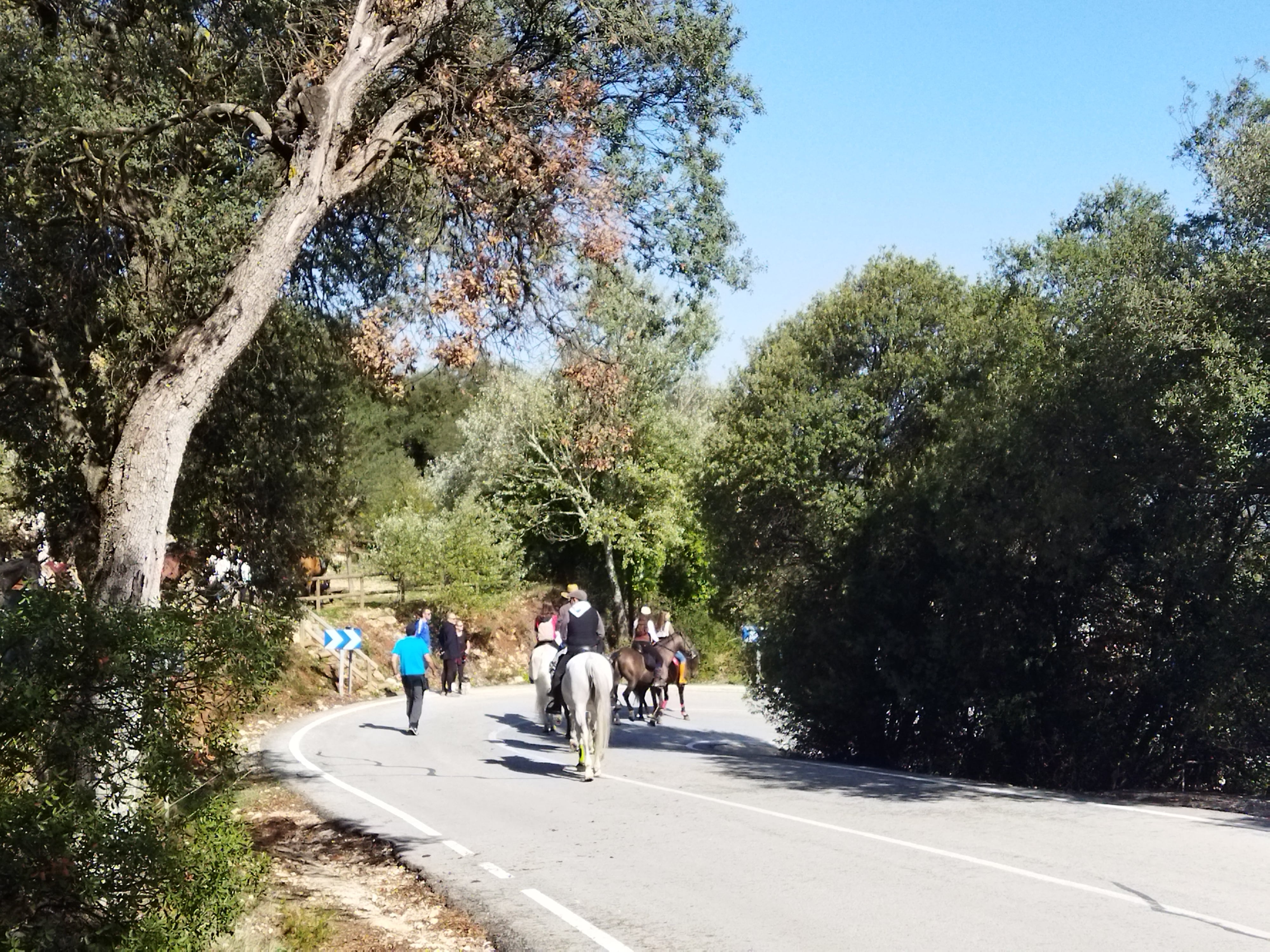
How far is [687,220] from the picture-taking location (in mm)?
13844

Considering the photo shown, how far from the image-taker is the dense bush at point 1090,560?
16031 millimetres

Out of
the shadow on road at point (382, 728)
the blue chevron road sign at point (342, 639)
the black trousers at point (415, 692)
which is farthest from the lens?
the blue chevron road sign at point (342, 639)

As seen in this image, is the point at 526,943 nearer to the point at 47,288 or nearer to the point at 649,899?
the point at 649,899

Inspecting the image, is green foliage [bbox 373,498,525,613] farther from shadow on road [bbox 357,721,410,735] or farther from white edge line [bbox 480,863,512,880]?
white edge line [bbox 480,863,512,880]

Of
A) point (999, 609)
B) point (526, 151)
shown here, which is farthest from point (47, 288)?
point (999, 609)

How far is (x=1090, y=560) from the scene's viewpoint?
57.6 feet

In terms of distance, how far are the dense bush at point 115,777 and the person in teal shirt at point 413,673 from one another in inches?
645

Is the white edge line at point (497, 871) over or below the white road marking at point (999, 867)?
below

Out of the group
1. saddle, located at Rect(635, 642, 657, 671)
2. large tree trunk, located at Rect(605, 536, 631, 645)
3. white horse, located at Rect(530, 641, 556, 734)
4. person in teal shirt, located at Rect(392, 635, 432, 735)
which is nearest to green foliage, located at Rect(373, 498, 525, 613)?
large tree trunk, located at Rect(605, 536, 631, 645)

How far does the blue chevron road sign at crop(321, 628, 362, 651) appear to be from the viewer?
32375 mm

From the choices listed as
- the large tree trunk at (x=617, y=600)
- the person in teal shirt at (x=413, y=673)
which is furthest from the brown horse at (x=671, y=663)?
the large tree trunk at (x=617, y=600)

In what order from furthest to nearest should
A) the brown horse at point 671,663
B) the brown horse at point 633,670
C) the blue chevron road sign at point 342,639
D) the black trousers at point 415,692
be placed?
the blue chevron road sign at point 342,639 → the brown horse at point 671,663 → the brown horse at point 633,670 → the black trousers at point 415,692

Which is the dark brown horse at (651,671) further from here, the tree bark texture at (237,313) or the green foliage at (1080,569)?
the tree bark texture at (237,313)

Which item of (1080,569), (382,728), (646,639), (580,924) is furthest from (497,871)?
(646,639)
